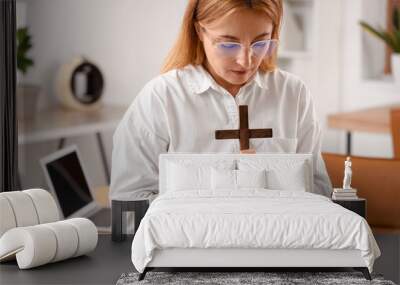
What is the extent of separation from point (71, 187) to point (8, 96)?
1108 mm

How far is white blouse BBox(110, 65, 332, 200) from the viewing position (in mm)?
3316

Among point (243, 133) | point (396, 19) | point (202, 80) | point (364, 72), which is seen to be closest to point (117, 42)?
point (364, 72)

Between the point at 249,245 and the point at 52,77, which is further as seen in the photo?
the point at 52,77

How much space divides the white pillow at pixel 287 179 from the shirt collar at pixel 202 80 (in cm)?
43

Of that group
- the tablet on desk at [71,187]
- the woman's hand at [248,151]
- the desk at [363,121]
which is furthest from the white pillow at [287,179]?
the desk at [363,121]

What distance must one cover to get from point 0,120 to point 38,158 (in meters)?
1.57

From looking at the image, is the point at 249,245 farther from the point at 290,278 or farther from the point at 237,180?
the point at 237,180

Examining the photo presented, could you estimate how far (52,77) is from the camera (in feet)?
16.6

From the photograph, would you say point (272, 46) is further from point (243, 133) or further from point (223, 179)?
point (223, 179)

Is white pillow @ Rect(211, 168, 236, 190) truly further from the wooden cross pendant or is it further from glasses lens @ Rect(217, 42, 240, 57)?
glasses lens @ Rect(217, 42, 240, 57)

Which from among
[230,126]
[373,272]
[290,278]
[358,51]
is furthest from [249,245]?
[358,51]

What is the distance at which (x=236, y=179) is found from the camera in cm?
302

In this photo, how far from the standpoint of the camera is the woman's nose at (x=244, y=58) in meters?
3.18

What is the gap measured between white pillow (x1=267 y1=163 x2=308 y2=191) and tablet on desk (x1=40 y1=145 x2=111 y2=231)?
1.41 m
